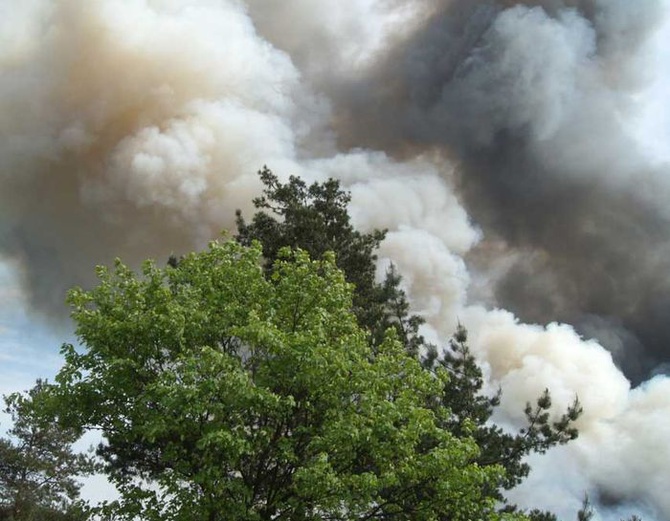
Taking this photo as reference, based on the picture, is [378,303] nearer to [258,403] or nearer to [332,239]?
[332,239]

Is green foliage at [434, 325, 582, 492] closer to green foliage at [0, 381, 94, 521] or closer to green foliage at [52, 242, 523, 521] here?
green foliage at [52, 242, 523, 521]

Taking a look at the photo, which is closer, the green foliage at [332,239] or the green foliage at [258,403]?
the green foliage at [258,403]

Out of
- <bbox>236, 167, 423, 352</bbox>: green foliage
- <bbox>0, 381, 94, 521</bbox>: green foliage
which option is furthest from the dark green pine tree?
<bbox>0, 381, 94, 521</bbox>: green foliage

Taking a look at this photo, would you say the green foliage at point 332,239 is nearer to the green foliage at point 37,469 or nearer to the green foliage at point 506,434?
the green foliage at point 506,434

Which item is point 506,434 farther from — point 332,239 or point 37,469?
point 37,469

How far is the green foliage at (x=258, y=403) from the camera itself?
17.9m

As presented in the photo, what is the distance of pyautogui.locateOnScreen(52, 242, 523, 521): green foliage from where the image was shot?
17.9 m

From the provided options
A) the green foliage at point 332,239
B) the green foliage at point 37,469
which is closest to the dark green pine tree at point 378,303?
the green foliage at point 332,239

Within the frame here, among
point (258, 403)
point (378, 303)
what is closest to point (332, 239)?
point (378, 303)

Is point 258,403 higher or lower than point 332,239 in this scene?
lower

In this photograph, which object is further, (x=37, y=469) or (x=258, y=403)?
(x=37, y=469)

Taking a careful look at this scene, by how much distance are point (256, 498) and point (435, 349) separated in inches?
569

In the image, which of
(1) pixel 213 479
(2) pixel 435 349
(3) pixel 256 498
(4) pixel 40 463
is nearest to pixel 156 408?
(1) pixel 213 479

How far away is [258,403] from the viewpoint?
1781 centimetres
